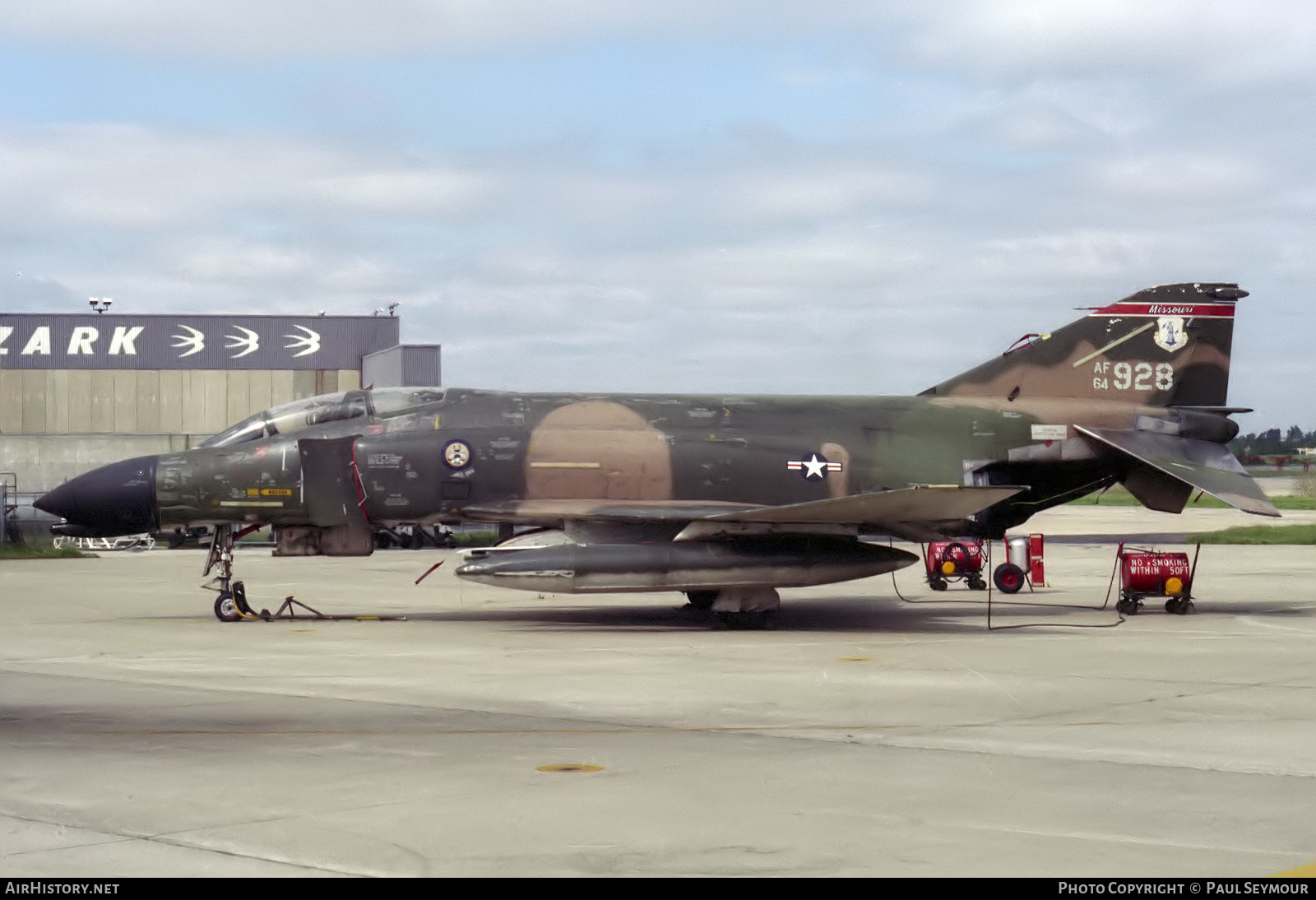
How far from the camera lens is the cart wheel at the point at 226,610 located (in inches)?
688

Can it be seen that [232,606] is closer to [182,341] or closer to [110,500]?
[110,500]

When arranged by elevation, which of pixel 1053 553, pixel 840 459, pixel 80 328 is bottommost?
pixel 1053 553

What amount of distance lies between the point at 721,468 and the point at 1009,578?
7.17 metres

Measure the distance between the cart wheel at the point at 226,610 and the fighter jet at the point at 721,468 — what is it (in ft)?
0.08

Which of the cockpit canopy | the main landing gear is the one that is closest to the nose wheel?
the cockpit canopy

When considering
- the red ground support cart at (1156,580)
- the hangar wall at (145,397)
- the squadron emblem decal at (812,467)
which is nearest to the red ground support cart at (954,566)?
the red ground support cart at (1156,580)

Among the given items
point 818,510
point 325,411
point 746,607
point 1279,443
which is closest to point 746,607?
point 746,607

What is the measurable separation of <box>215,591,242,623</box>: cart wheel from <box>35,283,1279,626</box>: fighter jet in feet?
0.08

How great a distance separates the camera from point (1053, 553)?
109ft

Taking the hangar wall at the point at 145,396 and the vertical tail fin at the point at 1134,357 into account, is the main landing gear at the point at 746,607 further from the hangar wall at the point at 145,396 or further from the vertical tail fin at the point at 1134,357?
the hangar wall at the point at 145,396
